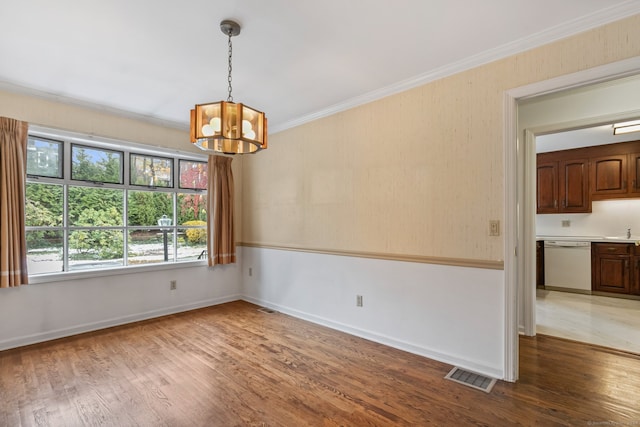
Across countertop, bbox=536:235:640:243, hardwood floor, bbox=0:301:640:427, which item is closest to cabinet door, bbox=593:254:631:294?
countertop, bbox=536:235:640:243

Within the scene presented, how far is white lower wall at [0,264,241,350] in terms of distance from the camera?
10.4 ft

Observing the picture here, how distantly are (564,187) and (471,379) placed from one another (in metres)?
4.98

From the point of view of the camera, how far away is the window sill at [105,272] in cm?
331

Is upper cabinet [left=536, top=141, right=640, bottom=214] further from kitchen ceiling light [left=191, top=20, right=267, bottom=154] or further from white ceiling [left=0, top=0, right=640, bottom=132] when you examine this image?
kitchen ceiling light [left=191, top=20, right=267, bottom=154]

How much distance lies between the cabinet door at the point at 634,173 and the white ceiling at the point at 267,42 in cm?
442

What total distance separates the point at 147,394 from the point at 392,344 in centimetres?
216

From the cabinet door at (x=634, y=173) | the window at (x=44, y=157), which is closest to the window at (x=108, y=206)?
the window at (x=44, y=157)

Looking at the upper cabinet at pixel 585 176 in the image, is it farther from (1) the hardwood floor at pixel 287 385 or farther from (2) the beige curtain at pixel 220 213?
(2) the beige curtain at pixel 220 213

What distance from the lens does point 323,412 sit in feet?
6.75

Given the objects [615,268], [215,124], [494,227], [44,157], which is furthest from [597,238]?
[44,157]

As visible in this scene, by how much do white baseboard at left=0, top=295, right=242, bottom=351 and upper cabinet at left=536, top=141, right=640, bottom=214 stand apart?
6.14 meters

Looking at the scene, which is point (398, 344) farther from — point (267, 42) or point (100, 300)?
point (100, 300)

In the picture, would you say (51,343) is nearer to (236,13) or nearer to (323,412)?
(323,412)

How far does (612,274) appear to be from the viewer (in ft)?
16.6
